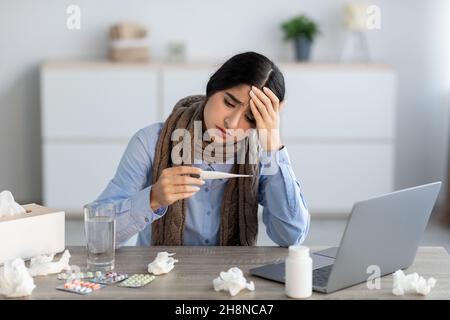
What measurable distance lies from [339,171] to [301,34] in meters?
0.99

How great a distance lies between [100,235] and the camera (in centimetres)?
203

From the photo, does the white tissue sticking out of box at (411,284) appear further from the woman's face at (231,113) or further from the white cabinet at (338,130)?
the white cabinet at (338,130)

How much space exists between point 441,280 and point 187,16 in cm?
407

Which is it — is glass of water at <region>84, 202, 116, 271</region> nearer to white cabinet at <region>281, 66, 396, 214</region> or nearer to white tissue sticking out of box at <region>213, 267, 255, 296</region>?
white tissue sticking out of box at <region>213, 267, 255, 296</region>

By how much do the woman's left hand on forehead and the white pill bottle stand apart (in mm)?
611

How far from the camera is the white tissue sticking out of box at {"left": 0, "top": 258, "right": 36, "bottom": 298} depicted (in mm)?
1762

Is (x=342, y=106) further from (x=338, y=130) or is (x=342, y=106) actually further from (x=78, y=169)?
(x=78, y=169)

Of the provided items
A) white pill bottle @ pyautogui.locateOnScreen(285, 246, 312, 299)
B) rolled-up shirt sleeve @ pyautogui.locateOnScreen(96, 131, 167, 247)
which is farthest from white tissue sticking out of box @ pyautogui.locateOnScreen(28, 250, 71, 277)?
white pill bottle @ pyautogui.locateOnScreen(285, 246, 312, 299)

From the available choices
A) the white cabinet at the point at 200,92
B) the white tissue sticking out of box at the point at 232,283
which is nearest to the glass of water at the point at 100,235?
the white tissue sticking out of box at the point at 232,283

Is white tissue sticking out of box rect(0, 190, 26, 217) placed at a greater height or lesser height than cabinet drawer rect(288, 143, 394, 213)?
greater

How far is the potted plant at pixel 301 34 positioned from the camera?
218 inches

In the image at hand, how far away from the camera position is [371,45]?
5824 mm
